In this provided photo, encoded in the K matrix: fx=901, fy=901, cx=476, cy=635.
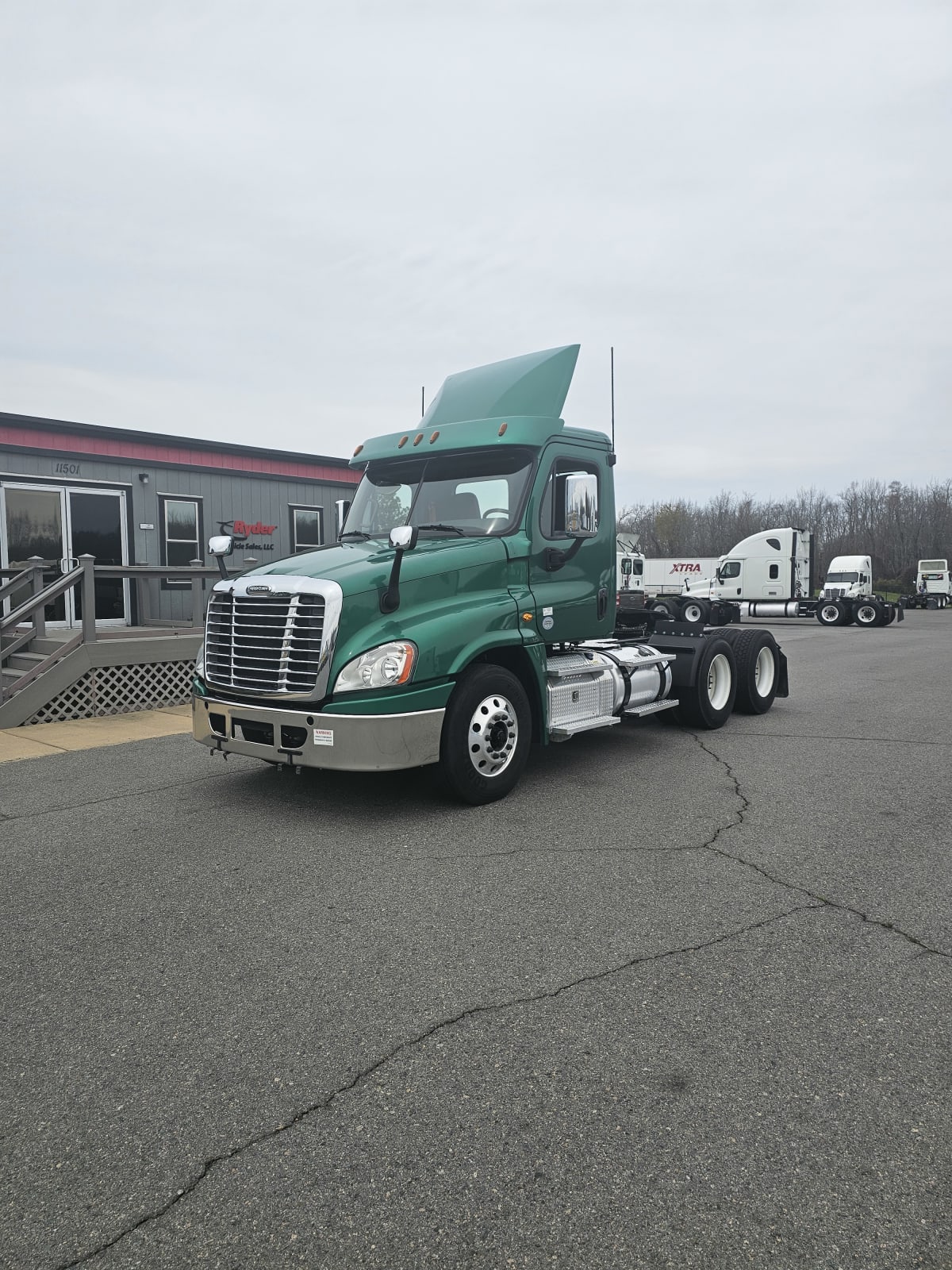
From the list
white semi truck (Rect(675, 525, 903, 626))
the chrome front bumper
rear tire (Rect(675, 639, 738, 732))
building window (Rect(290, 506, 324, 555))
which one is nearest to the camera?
the chrome front bumper

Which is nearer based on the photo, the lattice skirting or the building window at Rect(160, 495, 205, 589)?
the lattice skirting

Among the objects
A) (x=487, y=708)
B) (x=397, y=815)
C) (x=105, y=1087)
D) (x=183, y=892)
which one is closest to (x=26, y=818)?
(x=183, y=892)

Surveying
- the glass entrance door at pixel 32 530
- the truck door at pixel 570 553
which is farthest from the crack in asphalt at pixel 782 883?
the glass entrance door at pixel 32 530

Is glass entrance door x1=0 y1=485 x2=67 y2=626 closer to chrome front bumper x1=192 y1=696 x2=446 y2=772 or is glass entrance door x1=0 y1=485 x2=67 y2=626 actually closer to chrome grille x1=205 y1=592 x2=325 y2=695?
chrome grille x1=205 y1=592 x2=325 y2=695

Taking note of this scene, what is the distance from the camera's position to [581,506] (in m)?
7.14

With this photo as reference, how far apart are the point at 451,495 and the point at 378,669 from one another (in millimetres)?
1895

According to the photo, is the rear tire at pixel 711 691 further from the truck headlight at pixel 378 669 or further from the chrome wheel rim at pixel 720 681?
the truck headlight at pixel 378 669

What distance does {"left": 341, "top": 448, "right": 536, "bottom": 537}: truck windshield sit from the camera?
6781 mm

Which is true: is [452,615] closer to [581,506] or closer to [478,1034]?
[581,506]

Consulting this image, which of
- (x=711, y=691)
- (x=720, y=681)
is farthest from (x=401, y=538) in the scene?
(x=720, y=681)

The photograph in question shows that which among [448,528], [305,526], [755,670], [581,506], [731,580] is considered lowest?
[755,670]

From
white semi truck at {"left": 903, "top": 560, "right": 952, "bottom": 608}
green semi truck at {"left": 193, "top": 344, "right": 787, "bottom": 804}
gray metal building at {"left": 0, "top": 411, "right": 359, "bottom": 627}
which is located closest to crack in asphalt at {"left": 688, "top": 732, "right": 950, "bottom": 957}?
green semi truck at {"left": 193, "top": 344, "right": 787, "bottom": 804}

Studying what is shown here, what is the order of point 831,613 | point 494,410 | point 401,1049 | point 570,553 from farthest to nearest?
point 831,613
point 494,410
point 570,553
point 401,1049

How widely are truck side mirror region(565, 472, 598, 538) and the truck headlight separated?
2.00 m
